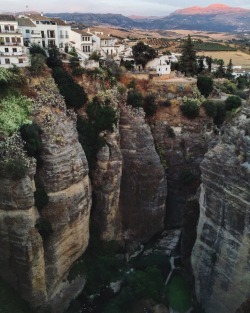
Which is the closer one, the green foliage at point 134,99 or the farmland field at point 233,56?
the green foliage at point 134,99

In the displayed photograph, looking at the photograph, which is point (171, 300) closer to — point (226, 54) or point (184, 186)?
point (184, 186)

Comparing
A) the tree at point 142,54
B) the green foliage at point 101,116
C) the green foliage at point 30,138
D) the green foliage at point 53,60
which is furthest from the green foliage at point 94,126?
the tree at point 142,54

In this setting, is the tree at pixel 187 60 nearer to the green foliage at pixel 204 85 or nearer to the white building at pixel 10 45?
the green foliage at pixel 204 85

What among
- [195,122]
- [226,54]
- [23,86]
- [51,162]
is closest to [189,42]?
[195,122]

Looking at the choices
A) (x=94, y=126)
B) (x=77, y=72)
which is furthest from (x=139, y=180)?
(x=77, y=72)

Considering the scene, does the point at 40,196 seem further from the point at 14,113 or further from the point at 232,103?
the point at 232,103

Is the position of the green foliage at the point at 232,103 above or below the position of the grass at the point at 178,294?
above
